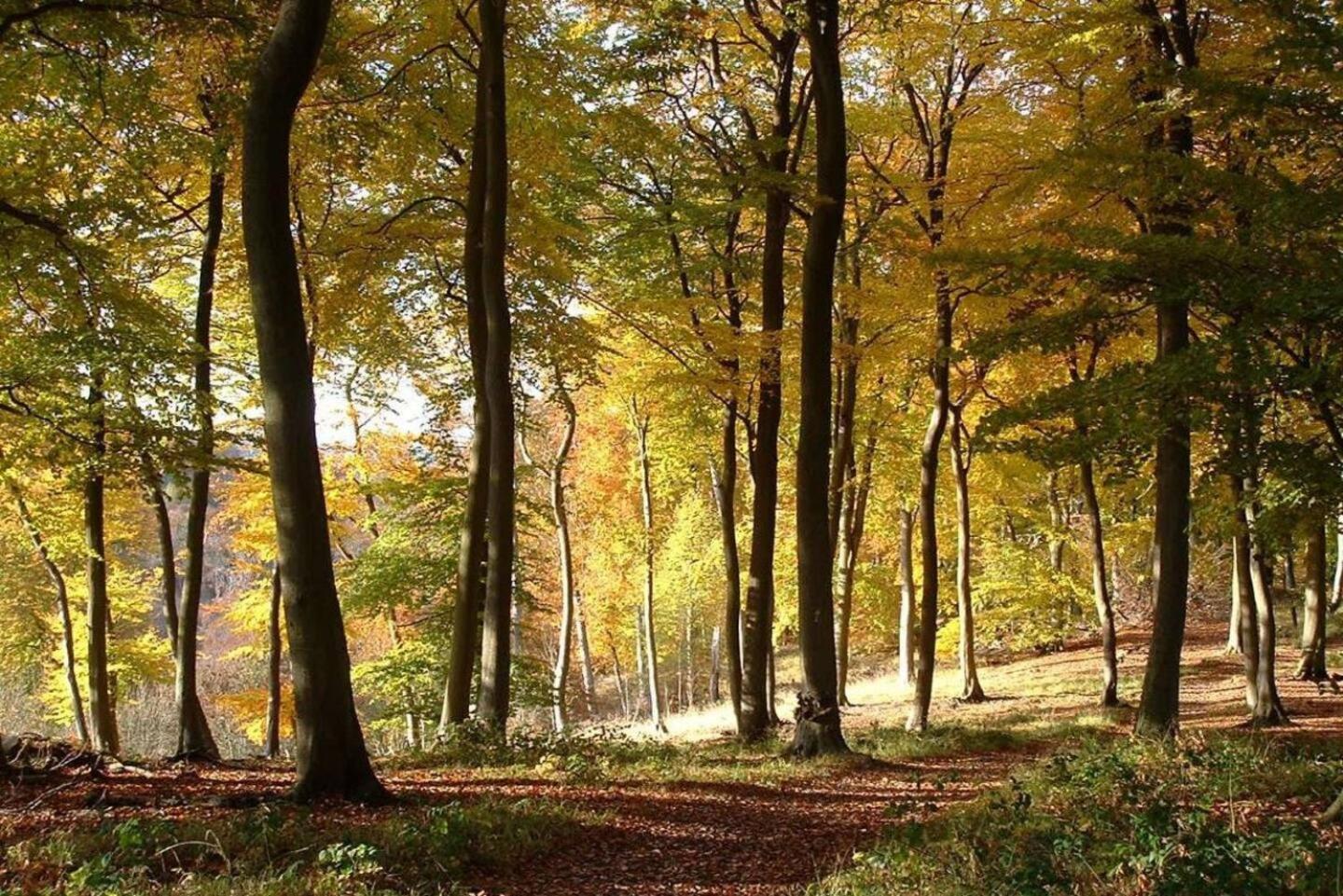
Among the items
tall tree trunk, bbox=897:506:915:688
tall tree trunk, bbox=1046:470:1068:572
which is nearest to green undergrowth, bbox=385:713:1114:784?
tall tree trunk, bbox=897:506:915:688

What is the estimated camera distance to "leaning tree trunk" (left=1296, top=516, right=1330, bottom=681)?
15.1 meters

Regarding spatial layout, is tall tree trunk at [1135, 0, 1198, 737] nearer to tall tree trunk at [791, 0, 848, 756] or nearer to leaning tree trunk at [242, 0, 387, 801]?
tall tree trunk at [791, 0, 848, 756]

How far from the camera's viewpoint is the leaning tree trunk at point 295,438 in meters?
6.46

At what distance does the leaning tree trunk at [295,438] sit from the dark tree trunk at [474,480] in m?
4.00

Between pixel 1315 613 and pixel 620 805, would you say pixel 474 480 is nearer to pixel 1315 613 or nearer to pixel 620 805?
pixel 620 805

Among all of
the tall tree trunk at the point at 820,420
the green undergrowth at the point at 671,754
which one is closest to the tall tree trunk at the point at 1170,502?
the green undergrowth at the point at 671,754

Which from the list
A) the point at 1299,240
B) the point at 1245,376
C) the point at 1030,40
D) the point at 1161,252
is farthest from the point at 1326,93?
the point at 1030,40

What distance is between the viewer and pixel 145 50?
8.52m

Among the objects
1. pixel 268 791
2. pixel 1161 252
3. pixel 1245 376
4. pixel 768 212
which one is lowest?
pixel 268 791

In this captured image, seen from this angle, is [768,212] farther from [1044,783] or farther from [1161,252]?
[1044,783]

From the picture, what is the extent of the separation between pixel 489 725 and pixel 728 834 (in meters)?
3.88

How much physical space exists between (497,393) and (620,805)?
193 inches

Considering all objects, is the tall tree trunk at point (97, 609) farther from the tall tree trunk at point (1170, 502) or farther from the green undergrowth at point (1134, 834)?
the tall tree trunk at point (1170, 502)

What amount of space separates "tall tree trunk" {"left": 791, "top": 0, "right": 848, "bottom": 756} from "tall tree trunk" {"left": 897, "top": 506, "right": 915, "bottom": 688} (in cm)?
1247
